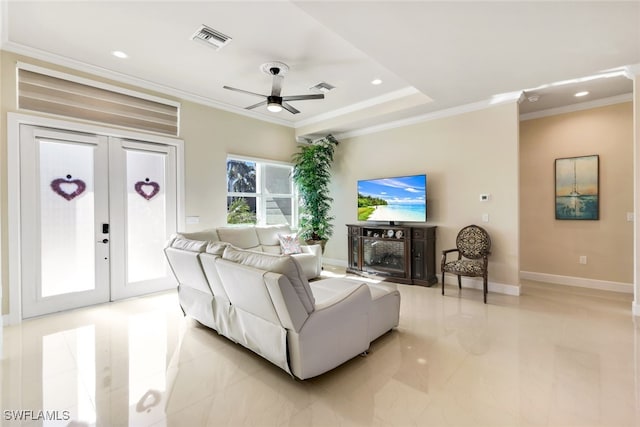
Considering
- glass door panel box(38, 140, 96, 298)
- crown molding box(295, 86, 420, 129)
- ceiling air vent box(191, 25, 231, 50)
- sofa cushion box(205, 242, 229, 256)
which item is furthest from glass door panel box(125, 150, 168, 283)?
crown molding box(295, 86, 420, 129)

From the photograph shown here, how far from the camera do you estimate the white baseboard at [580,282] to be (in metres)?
4.25

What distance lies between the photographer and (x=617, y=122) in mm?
4227

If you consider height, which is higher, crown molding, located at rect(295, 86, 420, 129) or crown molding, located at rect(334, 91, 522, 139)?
crown molding, located at rect(295, 86, 420, 129)

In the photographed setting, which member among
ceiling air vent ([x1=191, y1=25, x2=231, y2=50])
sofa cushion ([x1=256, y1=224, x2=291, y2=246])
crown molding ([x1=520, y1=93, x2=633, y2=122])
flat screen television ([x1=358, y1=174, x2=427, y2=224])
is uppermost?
ceiling air vent ([x1=191, y1=25, x2=231, y2=50])

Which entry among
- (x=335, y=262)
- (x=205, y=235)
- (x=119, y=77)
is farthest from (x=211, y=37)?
(x=335, y=262)

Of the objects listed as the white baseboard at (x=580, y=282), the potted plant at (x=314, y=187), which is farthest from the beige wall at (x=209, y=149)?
the white baseboard at (x=580, y=282)

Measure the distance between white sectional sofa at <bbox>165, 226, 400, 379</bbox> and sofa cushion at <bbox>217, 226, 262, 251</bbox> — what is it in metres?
1.60

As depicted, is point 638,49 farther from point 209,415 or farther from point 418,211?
point 209,415

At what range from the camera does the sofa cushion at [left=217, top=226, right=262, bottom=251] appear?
15.1ft

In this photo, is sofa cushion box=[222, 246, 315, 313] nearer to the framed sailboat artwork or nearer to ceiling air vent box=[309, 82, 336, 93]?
ceiling air vent box=[309, 82, 336, 93]

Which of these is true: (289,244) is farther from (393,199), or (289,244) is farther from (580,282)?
(580,282)

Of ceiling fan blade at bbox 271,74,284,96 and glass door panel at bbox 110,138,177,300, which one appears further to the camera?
glass door panel at bbox 110,138,177,300

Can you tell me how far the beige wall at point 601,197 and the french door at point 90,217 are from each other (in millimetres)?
5947

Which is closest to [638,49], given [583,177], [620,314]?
[583,177]
